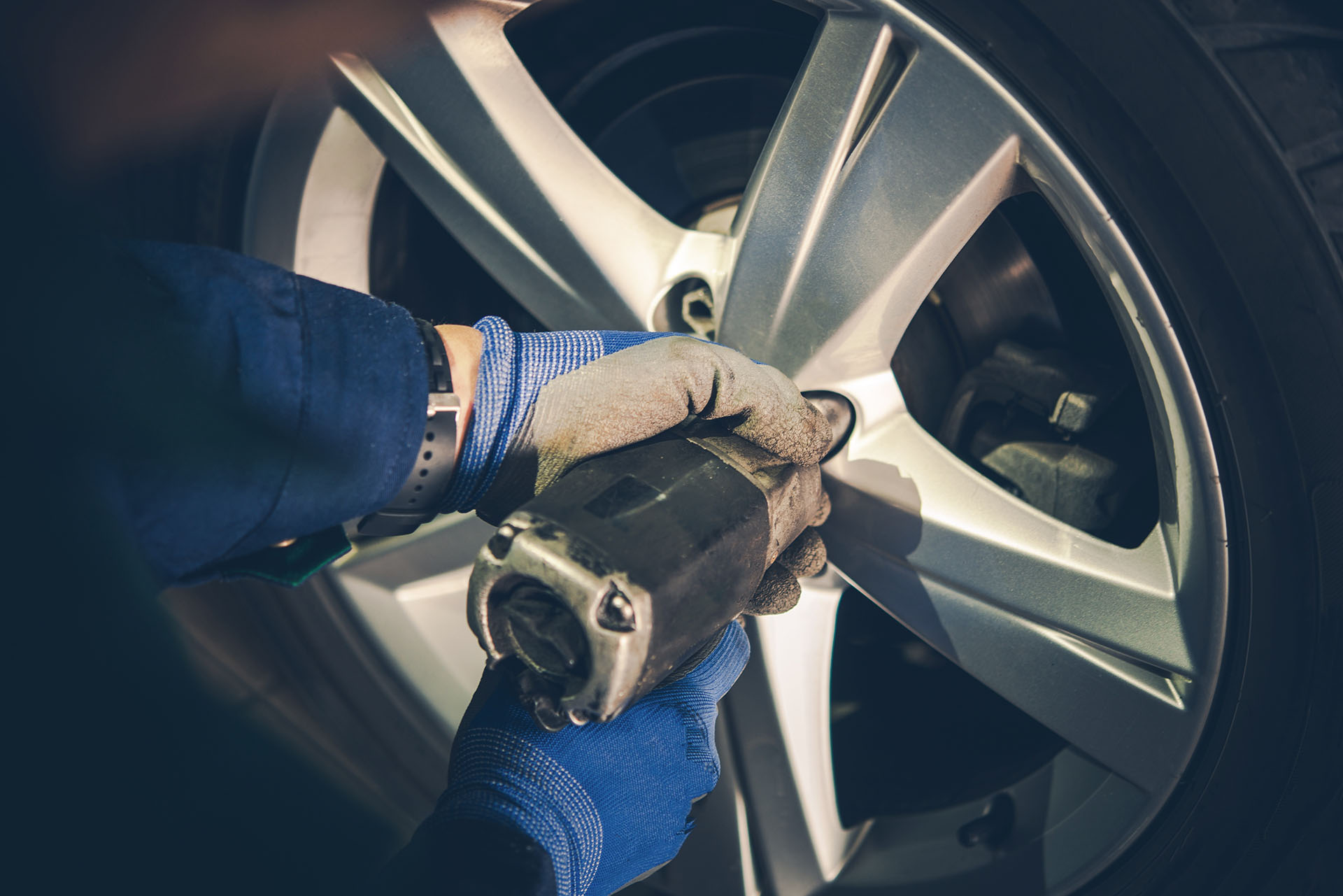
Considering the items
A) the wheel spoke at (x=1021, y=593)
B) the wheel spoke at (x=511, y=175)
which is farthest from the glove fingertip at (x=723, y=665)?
the wheel spoke at (x=511, y=175)

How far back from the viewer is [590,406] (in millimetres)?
835

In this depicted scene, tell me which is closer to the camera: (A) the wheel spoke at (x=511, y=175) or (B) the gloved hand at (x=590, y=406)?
(B) the gloved hand at (x=590, y=406)

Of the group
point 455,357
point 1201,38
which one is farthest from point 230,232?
point 1201,38

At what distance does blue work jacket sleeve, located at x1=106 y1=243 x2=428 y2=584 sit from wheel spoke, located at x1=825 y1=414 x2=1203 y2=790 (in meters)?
0.56

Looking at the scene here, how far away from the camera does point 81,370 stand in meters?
0.54

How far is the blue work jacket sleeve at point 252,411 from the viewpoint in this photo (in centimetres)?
63

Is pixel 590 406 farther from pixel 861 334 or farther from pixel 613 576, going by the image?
pixel 861 334

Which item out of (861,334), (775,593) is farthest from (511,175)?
(775,593)

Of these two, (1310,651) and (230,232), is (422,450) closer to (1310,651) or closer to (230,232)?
(230,232)

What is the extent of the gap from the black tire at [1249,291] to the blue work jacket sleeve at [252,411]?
66 centimetres

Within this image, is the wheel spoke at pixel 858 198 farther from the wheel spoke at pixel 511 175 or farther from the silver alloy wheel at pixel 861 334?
the wheel spoke at pixel 511 175

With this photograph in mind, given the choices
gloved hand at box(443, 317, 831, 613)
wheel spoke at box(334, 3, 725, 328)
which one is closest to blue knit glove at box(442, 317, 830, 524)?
gloved hand at box(443, 317, 831, 613)

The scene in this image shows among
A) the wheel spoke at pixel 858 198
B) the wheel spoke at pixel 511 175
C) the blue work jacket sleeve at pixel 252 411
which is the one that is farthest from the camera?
the wheel spoke at pixel 511 175

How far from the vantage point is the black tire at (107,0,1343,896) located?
710mm
